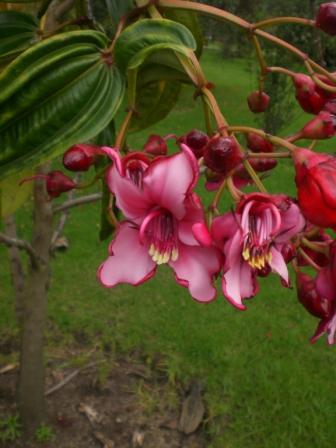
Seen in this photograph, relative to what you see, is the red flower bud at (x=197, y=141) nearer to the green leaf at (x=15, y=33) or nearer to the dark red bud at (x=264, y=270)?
the dark red bud at (x=264, y=270)

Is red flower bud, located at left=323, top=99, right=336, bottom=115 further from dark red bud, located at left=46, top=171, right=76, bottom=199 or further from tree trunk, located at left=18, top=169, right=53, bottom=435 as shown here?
tree trunk, located at left=18, top=169, right=53, bottom=435

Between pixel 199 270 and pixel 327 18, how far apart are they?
337 mm

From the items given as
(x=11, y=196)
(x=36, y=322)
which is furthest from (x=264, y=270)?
(x=36, y=322)

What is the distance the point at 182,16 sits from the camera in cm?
→ 84

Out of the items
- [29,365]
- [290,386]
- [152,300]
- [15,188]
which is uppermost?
[15,188]

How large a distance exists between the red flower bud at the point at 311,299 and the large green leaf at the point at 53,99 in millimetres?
262

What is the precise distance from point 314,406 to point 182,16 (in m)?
1.90

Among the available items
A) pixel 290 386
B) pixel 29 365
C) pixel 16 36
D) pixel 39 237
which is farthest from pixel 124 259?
pixel 290 386

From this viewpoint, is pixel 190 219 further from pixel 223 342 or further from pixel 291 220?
pixel 223 342

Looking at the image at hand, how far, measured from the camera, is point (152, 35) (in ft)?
1.77

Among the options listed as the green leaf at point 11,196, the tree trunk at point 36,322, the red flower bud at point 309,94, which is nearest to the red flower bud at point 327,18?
the red flower bud at point 309,94

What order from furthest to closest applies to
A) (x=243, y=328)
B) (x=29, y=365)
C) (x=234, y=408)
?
(x=243, y=328)
(x=234, y=408)
(x=29, y=365)

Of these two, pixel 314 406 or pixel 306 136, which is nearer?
pixel 306 136

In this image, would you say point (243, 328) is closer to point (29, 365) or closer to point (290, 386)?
→ point (290, 386)
